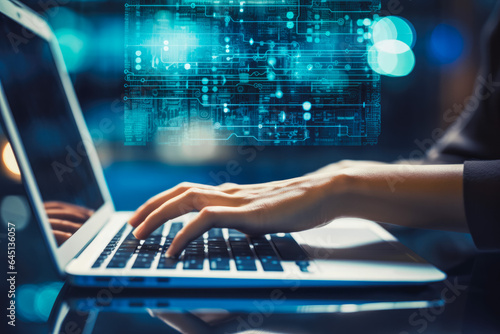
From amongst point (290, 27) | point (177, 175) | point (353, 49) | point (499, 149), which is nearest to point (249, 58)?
point (290, 27)

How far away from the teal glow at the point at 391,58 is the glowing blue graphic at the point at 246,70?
0.10 feet

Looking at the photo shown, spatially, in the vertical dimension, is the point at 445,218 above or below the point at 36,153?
below

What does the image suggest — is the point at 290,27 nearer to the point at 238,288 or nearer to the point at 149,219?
the point at 149,219

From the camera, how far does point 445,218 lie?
62 cm

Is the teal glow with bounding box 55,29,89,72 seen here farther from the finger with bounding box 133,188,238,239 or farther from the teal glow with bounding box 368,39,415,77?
the teal glow with bounding box 368,39,415,77

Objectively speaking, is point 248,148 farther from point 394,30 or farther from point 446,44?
point 446,44

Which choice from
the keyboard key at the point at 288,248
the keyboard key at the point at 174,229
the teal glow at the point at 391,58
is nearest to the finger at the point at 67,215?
the keyboard key at the point at 174,229

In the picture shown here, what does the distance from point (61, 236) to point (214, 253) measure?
19cm

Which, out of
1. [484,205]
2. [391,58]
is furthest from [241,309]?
[391,58]

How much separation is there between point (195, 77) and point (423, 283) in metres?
0.70

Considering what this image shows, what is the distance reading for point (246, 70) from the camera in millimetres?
967

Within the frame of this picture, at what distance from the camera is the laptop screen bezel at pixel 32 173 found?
0.44 metres
